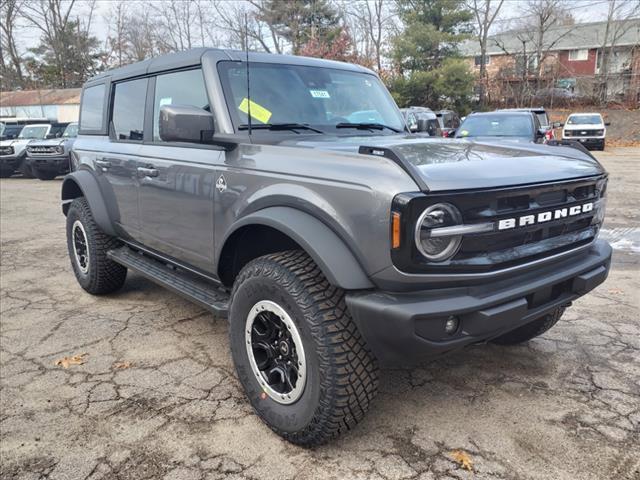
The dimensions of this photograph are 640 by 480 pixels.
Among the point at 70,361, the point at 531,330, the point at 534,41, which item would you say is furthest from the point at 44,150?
the point at 534,41

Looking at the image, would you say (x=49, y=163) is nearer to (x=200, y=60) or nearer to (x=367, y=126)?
(x=200, y=60)

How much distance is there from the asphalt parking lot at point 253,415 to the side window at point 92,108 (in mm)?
1710

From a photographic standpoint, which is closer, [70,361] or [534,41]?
[70,361]

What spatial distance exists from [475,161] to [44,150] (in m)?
15.7

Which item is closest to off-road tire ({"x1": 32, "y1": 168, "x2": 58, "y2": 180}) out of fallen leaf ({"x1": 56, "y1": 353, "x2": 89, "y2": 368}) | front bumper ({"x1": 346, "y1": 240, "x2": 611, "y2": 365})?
fallen leaf ({"x1": 56, "y1": 353, "x2": 89, "y2": 368})

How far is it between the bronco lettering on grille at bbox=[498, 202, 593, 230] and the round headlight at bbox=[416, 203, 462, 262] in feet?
0.81

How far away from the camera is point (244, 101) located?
10.5 feet

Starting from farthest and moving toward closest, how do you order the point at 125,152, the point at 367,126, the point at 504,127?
the point at 504,127 → the point at 125,152 → the point at 367,126

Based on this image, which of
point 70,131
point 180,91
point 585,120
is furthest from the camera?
point 585,120

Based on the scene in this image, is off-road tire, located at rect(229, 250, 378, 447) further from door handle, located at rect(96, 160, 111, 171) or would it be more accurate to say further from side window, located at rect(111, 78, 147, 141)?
door handle, located at rect(96, 160, 111, 171)

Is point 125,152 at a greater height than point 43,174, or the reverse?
point 125,152

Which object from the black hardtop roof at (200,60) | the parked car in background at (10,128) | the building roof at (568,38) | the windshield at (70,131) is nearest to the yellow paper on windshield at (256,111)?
the black hardtop roof at (200,60)

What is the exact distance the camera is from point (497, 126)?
38.4ft

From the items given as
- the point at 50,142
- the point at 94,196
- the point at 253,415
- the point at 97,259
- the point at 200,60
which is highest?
the point at 200,60
